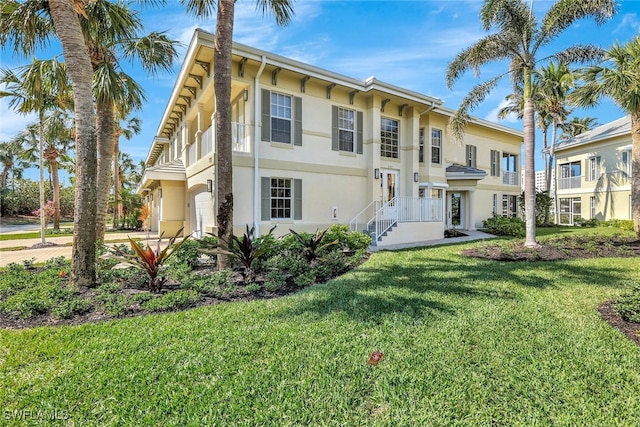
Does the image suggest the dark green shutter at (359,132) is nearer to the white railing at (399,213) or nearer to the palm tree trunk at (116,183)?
the white railing at (399,213)

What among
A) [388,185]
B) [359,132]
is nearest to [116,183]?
[359,132]

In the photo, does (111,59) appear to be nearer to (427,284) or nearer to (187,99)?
(187,99)

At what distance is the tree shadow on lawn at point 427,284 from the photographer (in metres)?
4.79

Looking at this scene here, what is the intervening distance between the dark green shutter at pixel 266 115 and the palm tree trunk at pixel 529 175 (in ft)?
31.4

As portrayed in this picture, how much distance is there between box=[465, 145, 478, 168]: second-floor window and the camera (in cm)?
1923

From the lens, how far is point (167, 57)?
10.5 metres

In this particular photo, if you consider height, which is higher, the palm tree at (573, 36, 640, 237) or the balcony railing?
the palm tree at (573, 36, 640, 237)

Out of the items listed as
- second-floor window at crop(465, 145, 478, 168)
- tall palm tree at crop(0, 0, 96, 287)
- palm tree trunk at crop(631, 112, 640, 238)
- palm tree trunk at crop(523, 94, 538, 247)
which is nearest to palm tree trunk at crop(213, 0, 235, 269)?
tall palm tree at crop(0, 0, 96, 287)

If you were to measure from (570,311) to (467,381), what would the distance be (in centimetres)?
314

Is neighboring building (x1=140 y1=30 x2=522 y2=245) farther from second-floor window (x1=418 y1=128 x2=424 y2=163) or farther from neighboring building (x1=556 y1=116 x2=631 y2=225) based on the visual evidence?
neighboring building (x1=556 y1=116 x2=631 y2=225)

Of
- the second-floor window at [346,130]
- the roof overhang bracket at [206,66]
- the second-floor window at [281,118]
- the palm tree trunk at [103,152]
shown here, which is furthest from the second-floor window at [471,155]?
the palm tree trunk at [103,152]

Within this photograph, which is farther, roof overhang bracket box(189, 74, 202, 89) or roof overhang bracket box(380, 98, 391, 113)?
roof overhang bracket box(380, 98, 391, 113)

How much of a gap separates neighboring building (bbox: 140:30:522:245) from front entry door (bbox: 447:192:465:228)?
0.75 m

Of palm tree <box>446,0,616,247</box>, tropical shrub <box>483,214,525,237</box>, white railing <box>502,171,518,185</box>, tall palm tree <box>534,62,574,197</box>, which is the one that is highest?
tall palm tree <box>534,62,574,197</box>
